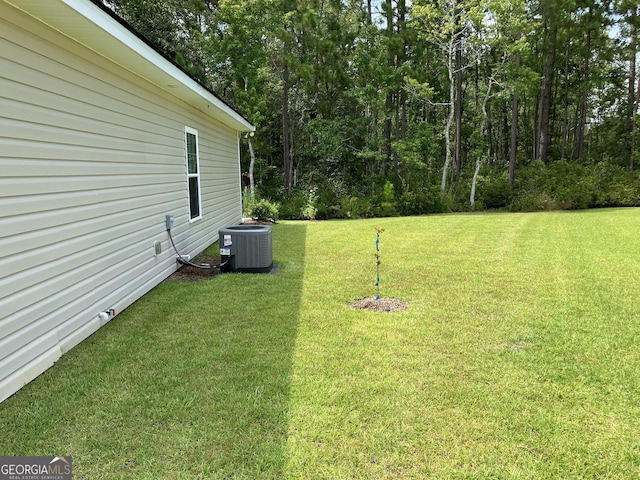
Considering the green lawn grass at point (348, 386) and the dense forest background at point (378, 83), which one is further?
the dense forest background at point (378, 83)

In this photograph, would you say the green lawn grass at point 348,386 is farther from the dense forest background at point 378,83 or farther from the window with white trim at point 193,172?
the dense forest background at point 378,83

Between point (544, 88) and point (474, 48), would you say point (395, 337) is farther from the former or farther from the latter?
point (544, 88)

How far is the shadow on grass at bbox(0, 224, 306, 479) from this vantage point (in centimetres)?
206

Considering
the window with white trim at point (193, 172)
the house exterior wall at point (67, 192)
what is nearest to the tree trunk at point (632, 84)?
the window with white trim at point (193, 172)

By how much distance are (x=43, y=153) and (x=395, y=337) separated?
3074 mm

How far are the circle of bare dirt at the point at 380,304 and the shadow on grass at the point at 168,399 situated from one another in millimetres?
706

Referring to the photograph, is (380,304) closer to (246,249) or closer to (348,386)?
(348,386)

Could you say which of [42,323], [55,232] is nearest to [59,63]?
[55,232]

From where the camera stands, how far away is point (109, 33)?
3.30 meters

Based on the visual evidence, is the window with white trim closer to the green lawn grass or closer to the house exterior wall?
the house exterior wall

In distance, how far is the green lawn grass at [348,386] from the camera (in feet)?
6.79

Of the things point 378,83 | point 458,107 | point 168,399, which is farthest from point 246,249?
point 458,107

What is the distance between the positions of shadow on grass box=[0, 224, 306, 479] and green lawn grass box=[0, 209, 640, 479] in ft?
0.04

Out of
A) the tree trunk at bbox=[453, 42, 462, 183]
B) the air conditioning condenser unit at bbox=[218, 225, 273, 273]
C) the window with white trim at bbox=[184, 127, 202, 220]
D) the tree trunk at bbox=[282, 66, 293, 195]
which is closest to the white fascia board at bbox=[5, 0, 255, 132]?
the window with white trim at bbox=[184, 127, 202, 220]
